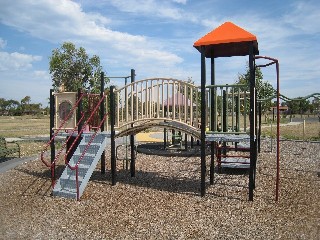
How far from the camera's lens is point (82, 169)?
8.73 metres

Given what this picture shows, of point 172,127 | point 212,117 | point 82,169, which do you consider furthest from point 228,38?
point 82,169

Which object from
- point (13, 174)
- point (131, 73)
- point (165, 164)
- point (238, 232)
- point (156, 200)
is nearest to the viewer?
point (238, 232)

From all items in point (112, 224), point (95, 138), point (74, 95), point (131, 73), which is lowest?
point (112, 224)

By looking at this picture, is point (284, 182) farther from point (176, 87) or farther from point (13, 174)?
point (13, 174)

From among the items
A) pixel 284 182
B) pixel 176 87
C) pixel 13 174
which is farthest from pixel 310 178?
pixel 13 174

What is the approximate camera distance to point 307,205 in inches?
282

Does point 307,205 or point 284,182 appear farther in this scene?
point 284,182

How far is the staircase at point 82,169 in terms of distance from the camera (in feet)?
27.0

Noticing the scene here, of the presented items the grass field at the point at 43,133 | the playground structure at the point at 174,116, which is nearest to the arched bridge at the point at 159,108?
the playground structure at the point at 174,116

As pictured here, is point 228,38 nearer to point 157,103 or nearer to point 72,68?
point 157,103

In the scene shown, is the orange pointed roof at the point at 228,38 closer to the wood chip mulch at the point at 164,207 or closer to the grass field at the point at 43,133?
the wood chip mulch at the point at 164,207

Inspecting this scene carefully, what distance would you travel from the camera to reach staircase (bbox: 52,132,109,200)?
823 centimetres

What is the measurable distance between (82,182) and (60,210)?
3.77 ft

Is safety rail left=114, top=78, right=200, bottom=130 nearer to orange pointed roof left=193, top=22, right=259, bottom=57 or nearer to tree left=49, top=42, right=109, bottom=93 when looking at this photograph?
orange pointed roof left=193, top=22, right=259, bottom=57
